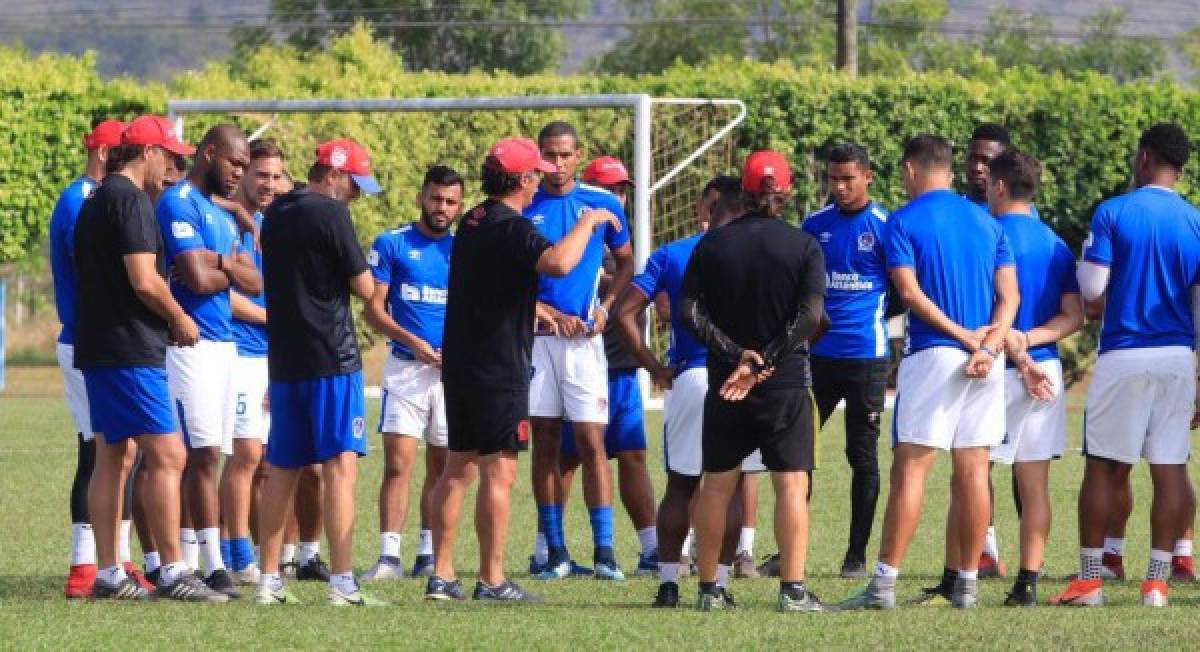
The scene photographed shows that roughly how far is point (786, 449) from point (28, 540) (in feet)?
19.0

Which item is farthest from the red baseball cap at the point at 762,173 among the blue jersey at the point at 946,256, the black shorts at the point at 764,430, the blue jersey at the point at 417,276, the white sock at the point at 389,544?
the white sock at the point at 389,544

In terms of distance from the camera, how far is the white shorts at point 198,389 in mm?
11625

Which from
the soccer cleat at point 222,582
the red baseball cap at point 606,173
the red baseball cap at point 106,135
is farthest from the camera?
the red baseball cap at point 606,173

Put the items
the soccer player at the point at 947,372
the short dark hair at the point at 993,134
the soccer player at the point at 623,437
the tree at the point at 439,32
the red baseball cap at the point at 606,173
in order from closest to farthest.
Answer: the soccer player at the point at 947,372 < the short dark hair at the point at 993,134 < the soccer player at the point at 623,437 < the red baseball cap at the point at 606,173 < the tree at the point at 439,32

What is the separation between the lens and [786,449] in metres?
10.7

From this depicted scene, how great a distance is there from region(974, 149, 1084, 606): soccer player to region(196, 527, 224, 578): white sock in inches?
159

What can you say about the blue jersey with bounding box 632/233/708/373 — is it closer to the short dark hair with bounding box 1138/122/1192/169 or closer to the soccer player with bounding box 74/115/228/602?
the short dark hair with bounding box 1138/122/1192/169

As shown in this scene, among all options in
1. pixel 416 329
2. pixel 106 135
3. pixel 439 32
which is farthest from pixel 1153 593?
pixel 439 32

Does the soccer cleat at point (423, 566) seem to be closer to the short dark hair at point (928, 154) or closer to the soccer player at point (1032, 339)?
the soccer player at point (1032, 339)

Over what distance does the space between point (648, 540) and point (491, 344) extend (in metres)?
2.56

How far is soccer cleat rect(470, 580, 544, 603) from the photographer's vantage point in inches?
444

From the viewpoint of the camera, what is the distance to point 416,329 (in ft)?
42.7

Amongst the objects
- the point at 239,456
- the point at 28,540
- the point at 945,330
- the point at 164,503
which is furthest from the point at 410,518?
the point at 945,330

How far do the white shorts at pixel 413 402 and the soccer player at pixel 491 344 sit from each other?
1.77 meters
